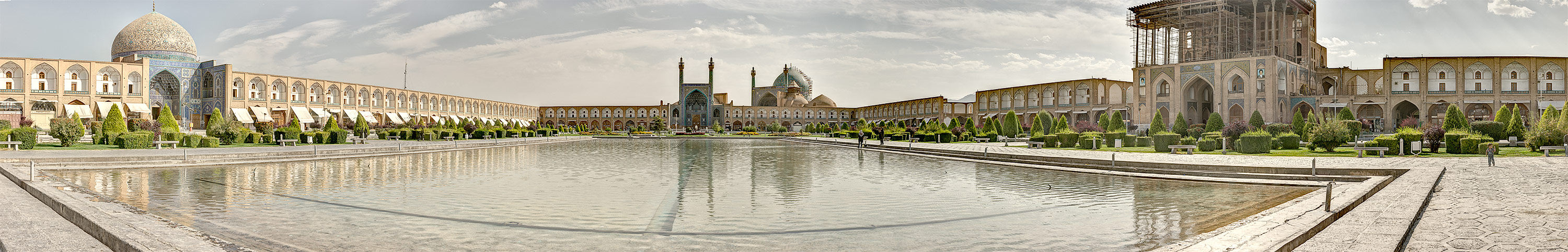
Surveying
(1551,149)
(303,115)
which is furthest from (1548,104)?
(303,115)

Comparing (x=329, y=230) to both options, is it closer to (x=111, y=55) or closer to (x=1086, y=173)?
(x=1086, y=173)

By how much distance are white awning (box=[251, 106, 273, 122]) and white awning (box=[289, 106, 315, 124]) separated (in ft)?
3.79

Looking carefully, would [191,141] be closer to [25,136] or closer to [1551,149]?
[25,136]

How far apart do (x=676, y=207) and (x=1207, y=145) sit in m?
12.9

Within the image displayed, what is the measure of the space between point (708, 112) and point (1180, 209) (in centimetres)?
6053

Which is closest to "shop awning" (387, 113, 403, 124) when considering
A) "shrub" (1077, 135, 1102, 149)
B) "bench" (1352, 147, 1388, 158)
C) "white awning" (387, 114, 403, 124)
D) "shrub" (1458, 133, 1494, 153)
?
"white awning" (387, 114, 403, 124)

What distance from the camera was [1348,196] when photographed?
6.06 meters

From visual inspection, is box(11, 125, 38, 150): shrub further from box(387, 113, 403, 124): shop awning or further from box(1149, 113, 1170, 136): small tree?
box(387, 113, 403, 124): shop awning

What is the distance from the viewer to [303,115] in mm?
41094

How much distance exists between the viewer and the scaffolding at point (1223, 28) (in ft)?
114

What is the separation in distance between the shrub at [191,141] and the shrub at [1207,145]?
19360 millimetres

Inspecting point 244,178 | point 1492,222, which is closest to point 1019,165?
point 1492,222

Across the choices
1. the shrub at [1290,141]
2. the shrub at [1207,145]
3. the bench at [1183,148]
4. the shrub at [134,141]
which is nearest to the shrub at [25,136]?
the shrub at [134,141]

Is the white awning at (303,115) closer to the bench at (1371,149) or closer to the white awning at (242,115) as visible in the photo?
the white awning at (242,115)
